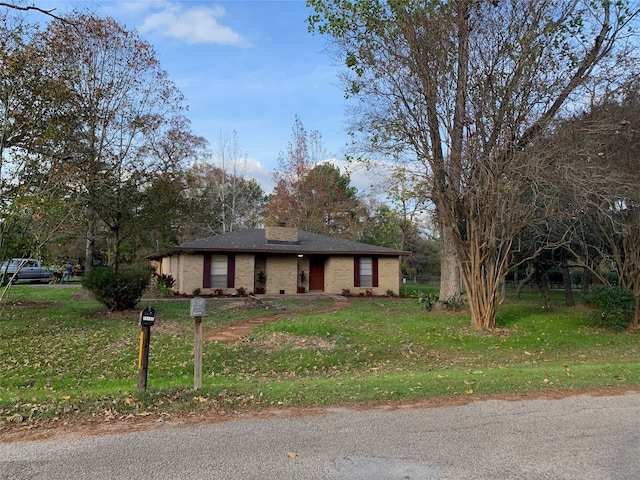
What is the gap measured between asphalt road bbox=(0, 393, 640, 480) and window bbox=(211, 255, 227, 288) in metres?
17.7

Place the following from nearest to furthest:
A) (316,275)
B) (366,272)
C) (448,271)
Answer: (448,271)
(366,272)
(316,275)

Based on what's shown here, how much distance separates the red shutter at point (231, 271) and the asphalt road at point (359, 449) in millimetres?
17700

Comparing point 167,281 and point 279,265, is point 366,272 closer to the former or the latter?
point 279,265

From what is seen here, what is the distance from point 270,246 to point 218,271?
9.24ft

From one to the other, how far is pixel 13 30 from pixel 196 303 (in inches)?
332

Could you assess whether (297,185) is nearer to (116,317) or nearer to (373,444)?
(116,317)

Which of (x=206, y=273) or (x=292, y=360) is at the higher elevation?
(x=206, y=273)

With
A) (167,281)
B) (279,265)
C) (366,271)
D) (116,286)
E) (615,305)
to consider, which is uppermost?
(279,265)

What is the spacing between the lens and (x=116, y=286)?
44.9 ft

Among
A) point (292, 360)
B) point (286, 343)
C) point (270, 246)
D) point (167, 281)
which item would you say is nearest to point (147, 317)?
point (292, 360)

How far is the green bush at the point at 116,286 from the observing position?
13609 millimetres

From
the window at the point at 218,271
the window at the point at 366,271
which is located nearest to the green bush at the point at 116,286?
the window at the point at 218,271

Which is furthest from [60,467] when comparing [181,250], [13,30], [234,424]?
[181,250]

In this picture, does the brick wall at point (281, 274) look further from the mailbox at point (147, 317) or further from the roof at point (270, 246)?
the mailbox at point (147, 317)
